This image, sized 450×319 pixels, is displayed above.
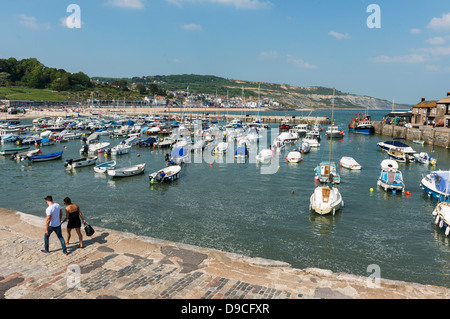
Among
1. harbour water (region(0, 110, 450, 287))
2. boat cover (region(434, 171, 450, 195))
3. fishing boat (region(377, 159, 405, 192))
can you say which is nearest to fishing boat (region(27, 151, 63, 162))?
harbour water (region(0, 110, 450, 287))

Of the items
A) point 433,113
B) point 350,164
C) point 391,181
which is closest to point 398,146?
point 350,164

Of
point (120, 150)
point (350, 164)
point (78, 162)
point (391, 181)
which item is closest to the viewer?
point (391, 181)

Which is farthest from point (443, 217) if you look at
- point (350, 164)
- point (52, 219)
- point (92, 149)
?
point (92, 149)

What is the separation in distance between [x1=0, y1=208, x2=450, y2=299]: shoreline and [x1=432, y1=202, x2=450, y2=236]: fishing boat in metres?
10.3

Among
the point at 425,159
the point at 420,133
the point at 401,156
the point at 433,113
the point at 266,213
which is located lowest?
the point at 266,213

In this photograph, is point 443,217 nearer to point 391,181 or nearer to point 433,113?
point 391,181

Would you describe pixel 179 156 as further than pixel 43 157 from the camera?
No

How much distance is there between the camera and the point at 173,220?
2103 centimetres

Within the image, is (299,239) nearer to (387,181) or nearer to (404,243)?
(404,243)

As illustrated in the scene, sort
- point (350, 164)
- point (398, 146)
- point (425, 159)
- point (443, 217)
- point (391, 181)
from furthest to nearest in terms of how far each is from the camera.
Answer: point (398, 146) → point (425, 159) → point (350, 164) → point (391, 181) → point (443, 217)

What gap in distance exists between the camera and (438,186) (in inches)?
990

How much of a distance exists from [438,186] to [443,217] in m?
7.56

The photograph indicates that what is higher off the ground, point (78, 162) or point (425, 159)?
point (425, 159)

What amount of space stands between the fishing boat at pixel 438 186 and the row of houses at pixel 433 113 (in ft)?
168
